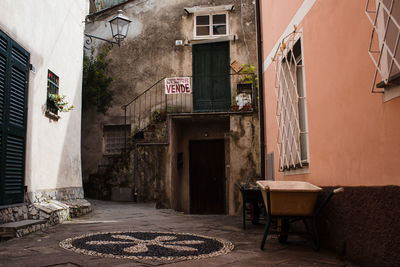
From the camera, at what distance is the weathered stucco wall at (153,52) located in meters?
11.8

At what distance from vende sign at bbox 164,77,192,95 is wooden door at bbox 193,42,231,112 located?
966mm

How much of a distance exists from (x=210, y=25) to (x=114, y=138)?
5093 millimetres

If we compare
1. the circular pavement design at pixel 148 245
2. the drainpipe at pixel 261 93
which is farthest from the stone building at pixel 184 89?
the circular pavement design at pixel 148 245

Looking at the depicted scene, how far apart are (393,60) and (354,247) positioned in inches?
64.0

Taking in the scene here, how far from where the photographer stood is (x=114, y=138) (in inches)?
469

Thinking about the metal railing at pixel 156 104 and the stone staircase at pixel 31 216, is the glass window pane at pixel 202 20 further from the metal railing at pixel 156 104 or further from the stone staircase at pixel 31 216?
the stone staircase at pixel 31 216

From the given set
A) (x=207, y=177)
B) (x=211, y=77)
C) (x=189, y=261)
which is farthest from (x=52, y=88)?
(x=207, y=177)

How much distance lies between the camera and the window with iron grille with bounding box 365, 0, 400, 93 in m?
2.53

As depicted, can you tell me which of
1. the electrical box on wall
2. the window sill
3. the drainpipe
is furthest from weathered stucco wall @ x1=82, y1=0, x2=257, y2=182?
the window sill

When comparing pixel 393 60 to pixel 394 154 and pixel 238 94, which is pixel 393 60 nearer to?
pixel 394 154

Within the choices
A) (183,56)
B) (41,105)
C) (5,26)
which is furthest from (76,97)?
(183,56)

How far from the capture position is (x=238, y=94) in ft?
35.1

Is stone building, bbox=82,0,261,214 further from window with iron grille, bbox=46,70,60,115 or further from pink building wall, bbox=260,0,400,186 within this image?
pink building wall, bbox=260,0,400,186

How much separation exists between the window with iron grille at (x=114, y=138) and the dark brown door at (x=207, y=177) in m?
2.34
